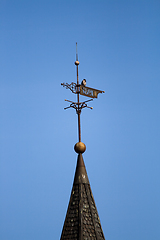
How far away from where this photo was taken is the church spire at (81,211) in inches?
361

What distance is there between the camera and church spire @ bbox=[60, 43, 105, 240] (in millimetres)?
9172

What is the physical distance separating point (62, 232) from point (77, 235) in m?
0.52

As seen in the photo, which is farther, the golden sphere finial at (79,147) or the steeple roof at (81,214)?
the golden sphere finial at (79,147)

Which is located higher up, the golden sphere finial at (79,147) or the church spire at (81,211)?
the golden sphere finial at (79,147)

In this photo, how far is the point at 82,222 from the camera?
30.3 ft

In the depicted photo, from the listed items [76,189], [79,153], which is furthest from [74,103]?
[76,189]

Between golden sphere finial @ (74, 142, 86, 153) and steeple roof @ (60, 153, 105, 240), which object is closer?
steeple roof @ (60, 153, 105, 240)

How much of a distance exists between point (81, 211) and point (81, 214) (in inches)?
3.7

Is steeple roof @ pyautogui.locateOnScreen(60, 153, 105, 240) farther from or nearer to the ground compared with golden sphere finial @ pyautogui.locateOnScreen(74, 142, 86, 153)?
nearer to the ground

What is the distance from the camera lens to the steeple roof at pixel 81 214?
915 centimetres

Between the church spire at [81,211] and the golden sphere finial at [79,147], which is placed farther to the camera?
the golden sphere finial at [79,147]

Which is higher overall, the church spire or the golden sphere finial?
the golden sphere finial

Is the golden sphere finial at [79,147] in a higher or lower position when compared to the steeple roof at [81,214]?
higher

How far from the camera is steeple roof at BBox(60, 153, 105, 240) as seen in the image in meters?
9.15
